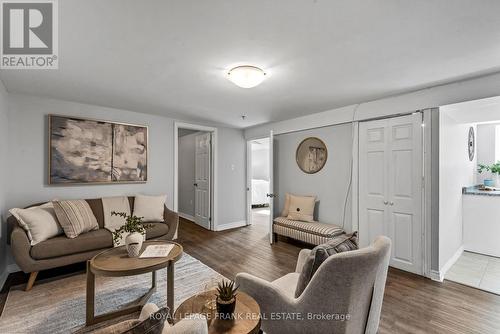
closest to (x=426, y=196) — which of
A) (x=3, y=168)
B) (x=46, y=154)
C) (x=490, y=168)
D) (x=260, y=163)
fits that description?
(x=490, y=168)

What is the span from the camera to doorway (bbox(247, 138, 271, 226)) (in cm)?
552

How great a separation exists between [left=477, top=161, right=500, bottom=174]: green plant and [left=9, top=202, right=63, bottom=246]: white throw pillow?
6.72 m

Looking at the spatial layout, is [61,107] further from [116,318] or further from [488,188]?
[488,188]

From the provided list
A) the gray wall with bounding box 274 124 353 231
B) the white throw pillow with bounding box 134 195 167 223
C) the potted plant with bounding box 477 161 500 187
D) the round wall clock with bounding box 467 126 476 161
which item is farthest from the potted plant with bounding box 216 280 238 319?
the potted plant with bounding box 477 161 500 187

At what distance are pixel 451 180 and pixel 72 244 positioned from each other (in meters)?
4.88

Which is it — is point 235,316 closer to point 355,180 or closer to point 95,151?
point 355,180

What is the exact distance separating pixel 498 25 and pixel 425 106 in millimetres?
1319

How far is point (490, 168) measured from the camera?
4109mm

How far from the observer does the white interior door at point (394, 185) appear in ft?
9.50

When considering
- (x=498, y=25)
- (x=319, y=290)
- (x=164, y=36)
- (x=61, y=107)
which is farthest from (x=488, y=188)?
(x=61, y=107)

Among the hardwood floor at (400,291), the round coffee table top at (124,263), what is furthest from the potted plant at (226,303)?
the hardwood floor at (400,291)

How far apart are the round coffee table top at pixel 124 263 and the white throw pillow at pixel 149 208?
127 cm

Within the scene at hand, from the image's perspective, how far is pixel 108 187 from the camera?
3.66 m

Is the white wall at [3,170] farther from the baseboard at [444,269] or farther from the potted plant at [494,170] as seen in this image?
the potted plant at [494,170]
